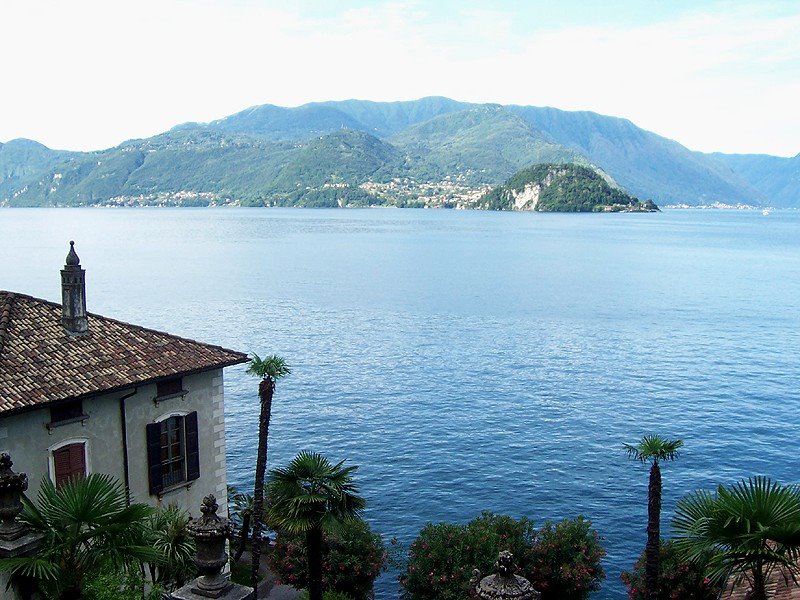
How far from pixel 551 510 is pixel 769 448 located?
1883 centimetres

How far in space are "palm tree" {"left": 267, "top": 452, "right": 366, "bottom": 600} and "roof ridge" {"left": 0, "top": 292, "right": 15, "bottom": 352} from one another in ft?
33.2

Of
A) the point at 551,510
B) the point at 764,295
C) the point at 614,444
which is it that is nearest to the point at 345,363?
the point at 614,444

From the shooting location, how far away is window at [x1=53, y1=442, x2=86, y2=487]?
23511 millimetres

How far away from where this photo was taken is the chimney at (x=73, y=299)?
26.1 meters

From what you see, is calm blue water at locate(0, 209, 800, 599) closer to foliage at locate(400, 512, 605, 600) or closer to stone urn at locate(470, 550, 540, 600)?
foliage at locate(400, 512, 605, 600)

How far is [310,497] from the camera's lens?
2034 centimetres

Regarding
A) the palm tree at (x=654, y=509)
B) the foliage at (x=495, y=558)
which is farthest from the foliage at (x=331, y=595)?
the palm tree at (x=654, y=509)

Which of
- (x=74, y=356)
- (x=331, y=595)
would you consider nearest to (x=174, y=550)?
(x=74, y=356)

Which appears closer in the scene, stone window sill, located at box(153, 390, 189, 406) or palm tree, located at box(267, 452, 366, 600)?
palm tree, located at box(267, 452, 366, 600)

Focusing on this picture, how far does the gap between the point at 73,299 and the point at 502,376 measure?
4898 centimetres

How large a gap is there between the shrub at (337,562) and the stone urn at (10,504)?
16.8m

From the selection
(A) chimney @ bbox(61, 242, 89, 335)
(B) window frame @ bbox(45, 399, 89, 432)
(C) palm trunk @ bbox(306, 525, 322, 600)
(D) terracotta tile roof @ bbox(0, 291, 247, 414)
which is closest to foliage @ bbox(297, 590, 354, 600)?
(C) palm trunk @ bbox(306, 525, 322, 600)

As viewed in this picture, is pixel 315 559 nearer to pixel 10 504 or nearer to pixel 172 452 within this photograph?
pixel 172 452

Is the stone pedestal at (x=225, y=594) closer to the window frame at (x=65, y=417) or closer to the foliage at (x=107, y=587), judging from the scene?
the foliage at (x=107, y=587)
